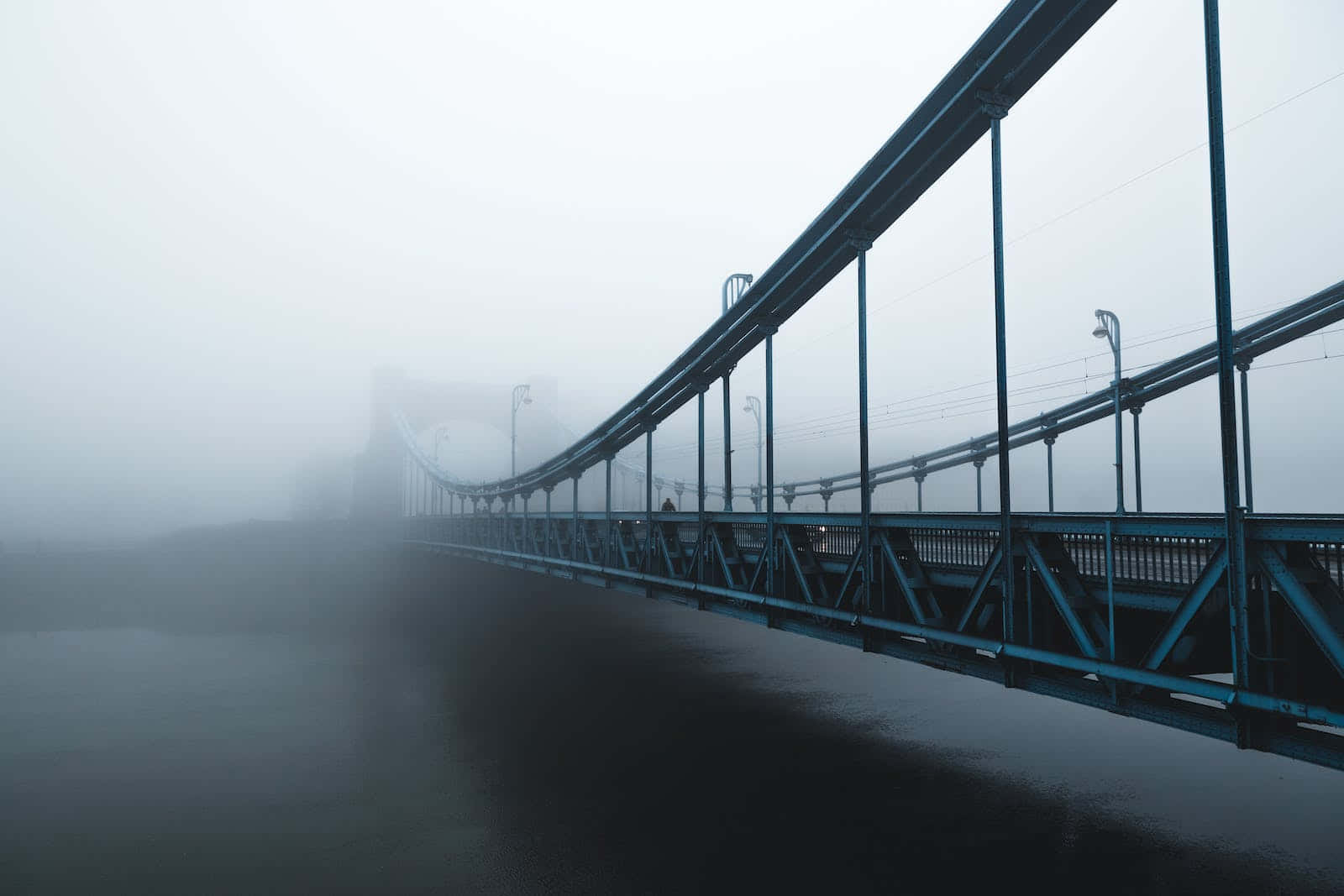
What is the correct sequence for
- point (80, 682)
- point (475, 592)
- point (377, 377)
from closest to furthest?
point (80, 682) → point (475, 592) → point (377, 377)

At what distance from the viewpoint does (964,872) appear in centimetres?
1145

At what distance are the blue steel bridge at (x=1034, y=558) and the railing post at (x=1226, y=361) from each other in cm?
2

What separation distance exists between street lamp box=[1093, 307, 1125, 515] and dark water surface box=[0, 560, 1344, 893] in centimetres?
583

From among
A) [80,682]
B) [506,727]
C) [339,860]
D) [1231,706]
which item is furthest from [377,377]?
[1231,706]

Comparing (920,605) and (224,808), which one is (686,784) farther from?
(224,808)

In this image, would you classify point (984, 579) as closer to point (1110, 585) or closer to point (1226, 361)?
point (1110, 585)

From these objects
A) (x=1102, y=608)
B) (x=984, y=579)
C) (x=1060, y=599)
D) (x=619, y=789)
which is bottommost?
(x=619, y=789)

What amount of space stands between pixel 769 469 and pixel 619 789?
274 inches

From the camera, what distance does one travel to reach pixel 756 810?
14250 millimetres

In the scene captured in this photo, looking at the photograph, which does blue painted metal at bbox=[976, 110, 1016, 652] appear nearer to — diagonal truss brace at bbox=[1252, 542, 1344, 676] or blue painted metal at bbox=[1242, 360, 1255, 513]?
diagonal truss brace at bbox=[1252, 542, 1344, 676]

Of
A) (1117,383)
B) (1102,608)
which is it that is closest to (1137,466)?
(1117,383)

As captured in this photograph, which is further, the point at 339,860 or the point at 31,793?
the point at 31,793

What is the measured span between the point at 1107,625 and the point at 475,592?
5054 centimetres

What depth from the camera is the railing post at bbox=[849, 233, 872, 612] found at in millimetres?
11977
